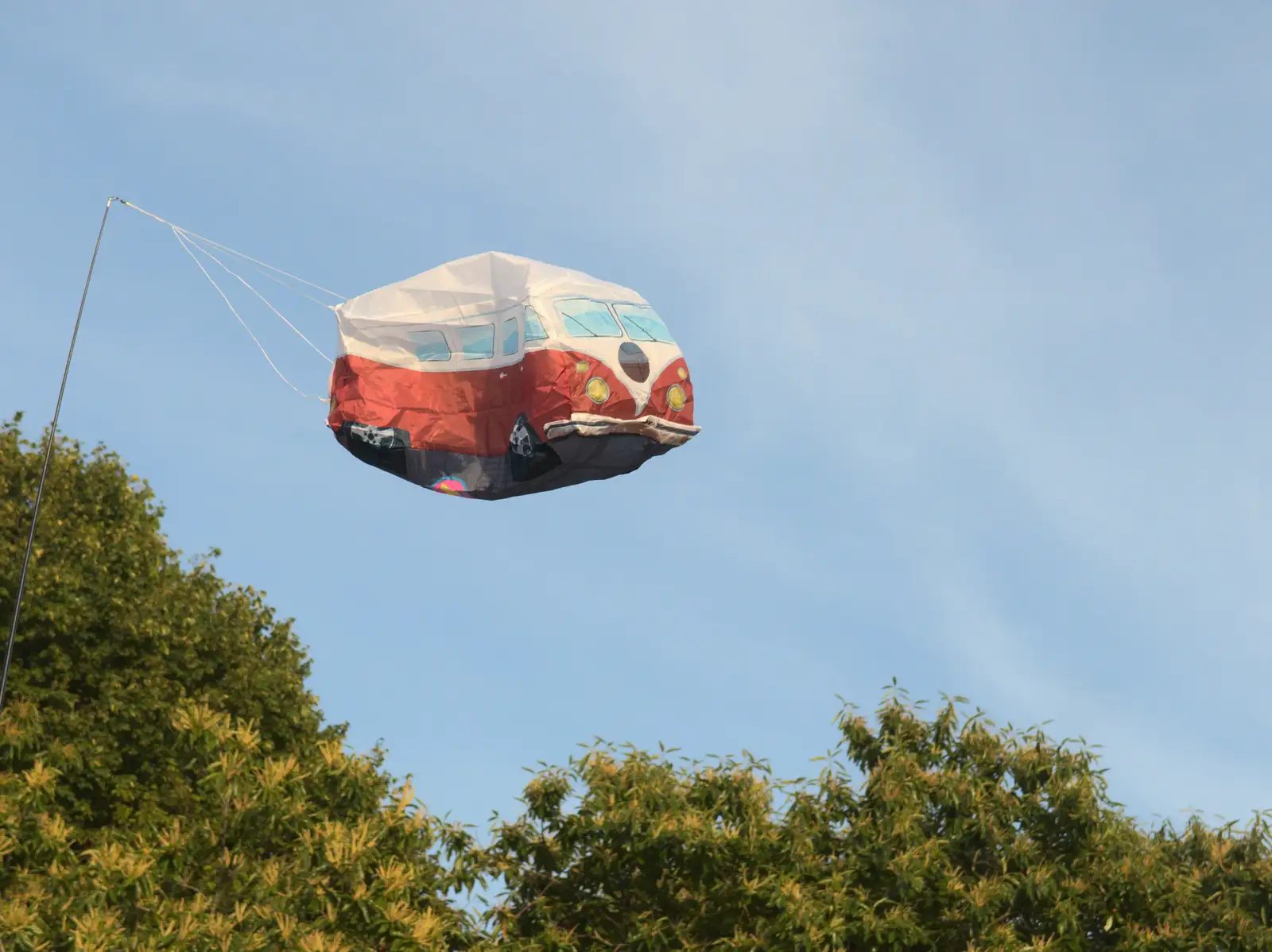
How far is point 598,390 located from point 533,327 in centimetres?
99

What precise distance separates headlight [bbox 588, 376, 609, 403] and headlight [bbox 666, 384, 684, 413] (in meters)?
0.79

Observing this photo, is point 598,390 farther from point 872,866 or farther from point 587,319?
point 872,866

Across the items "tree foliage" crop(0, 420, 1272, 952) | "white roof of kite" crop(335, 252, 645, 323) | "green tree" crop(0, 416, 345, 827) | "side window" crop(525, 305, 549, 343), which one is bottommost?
"tree foliage" crop(0, 420, 1272, 952)

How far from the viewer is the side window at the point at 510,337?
17953 millimetres

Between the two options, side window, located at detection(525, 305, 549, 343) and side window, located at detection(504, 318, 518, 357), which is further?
side window, located at detection(504, 318, 518, 357)

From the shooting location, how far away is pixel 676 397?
17891 mm

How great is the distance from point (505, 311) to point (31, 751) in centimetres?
700

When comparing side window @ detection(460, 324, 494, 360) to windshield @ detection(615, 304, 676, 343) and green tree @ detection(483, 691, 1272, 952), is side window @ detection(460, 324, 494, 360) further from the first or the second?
green tree @ detection(483, 691, 1272, 952)

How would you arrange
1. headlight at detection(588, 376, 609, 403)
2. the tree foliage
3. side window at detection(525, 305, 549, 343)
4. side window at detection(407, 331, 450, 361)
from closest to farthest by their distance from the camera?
the tree foliage
headlight at detection(588, 376, 609, 403)
side window at detection(525, 305, 549, 343)
side window at detection(407, 331, 450, 361)

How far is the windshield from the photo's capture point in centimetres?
1797

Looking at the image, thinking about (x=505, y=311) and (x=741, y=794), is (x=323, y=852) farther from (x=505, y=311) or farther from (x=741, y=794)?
(x=505, y=311)

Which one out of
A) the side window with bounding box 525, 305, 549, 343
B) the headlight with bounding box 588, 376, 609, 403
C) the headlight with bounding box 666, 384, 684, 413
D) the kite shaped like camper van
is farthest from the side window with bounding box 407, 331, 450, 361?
the headlight with bounding box 666, 384, 684, 413

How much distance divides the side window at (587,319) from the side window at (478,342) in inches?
39.1

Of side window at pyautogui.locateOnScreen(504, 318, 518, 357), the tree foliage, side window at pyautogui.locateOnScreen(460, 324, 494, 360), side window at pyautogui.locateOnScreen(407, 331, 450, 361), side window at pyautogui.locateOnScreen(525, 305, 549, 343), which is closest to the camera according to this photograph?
the tree foliage
